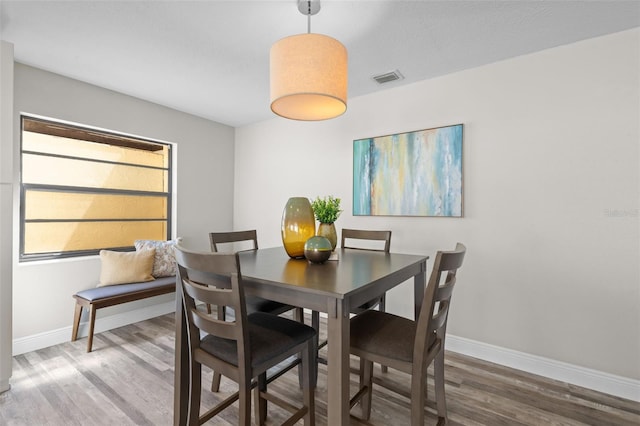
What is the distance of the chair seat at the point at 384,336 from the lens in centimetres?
136

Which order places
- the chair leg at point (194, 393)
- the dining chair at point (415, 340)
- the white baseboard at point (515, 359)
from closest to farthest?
1. the dining chair at point (415, 340)
2. the chair leg at point (194, 393)
3. the white baseboard at point (515, 359)

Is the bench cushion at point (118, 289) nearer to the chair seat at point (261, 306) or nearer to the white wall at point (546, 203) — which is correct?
the chair seat at point (261, 306)

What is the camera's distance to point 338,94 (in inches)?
60.1

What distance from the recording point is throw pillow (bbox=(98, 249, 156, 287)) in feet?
9.33

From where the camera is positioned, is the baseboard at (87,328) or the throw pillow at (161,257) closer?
the baseboard at (87,328)

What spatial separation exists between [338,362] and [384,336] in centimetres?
41

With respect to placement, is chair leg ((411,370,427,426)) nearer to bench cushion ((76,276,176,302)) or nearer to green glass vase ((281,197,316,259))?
green glass vase ((281,197,316,259))

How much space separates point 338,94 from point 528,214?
1780 mm

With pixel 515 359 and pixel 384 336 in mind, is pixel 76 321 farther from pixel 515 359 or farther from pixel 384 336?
pixel 515 359

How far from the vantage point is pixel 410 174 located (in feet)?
9.04

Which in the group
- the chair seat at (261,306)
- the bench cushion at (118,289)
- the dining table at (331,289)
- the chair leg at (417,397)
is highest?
the dining table at (331,289)

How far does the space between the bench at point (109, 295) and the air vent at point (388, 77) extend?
2.78m

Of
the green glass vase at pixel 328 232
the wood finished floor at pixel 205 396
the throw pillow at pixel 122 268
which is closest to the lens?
the wood finished floor at pixel 205 396

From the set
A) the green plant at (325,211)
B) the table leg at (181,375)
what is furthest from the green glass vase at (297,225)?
the table leg at (181,375)
